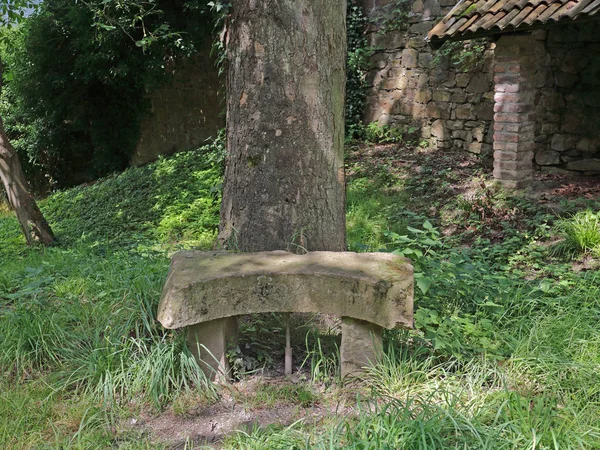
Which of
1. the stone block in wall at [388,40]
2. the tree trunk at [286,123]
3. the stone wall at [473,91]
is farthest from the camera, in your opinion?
the stone block in wall at [388,40]

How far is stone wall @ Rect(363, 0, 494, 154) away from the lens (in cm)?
957

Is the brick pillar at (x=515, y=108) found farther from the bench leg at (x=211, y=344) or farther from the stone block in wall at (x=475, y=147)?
the bench leg at (x=211, y=344)

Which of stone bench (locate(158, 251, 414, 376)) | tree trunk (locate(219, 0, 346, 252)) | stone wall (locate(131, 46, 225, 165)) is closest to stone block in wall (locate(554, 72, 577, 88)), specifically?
tree trunk (locate(219, 0, 346, 252))

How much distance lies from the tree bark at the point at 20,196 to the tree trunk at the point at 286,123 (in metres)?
6.25

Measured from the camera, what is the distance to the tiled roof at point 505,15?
6.23 m

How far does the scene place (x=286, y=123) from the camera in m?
3.50

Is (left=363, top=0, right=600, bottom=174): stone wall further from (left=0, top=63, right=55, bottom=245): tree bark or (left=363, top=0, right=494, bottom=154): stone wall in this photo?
(left=0, top=63, right=55, bottom=245): tree bark

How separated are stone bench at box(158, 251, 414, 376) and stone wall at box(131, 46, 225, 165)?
37.0ft

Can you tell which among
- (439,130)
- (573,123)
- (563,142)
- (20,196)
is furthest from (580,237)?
(20,196)

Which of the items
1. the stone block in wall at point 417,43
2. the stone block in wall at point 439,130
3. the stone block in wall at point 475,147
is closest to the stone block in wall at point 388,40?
the stone block in wall at point 417,43

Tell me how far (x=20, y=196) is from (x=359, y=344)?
745cm

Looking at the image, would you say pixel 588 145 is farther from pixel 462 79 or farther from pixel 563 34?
pixel 462 79

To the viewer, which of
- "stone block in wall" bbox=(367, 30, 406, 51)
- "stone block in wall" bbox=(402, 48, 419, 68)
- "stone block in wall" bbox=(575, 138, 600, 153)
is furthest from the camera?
"stone block in wall" bbox=(367, 30, 406, 51)

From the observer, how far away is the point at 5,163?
8.70 m
